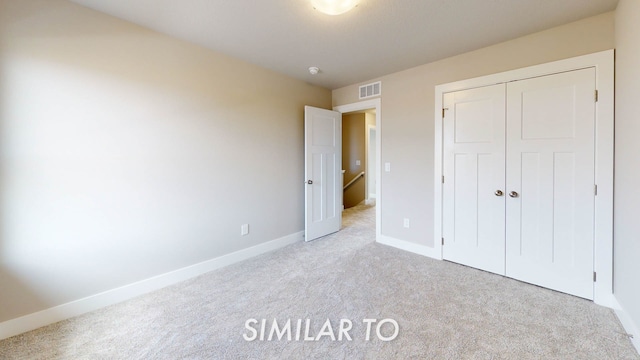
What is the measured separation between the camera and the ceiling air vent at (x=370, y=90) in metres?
3.47

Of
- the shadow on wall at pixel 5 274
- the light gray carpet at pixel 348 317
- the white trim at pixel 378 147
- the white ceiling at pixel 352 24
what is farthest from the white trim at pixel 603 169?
the shadow on wall at pixel 5 274

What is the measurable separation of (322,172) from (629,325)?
3.17m

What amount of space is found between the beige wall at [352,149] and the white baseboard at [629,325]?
4.88 meters

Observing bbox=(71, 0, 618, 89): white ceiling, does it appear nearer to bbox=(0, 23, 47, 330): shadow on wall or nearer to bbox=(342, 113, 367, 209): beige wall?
bbox=(0, 23, 47, 330): shadow on wall

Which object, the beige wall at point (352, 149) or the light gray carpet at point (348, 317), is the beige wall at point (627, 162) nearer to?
the light gray carpet at point (348, 317)

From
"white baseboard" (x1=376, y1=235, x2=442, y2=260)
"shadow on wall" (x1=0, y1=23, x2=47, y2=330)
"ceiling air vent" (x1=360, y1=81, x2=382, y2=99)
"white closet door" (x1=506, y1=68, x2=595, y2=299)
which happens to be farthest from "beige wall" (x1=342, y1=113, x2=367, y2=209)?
"shadow on wall" (x1=0, y1=23, x2=47, y2=330)

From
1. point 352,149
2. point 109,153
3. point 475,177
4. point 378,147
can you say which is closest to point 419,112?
point 378,147

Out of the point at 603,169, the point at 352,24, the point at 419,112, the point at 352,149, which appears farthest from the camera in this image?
the point at 352,149

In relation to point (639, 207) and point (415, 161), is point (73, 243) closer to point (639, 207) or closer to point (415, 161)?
point (415, 161)

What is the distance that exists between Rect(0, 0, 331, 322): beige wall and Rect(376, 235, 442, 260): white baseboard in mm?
1826

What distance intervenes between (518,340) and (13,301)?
3449 millimetres

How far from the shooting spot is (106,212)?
2.06 metres

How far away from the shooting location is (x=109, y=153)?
206cm

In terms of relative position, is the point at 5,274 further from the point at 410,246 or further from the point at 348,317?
the point at 410,246
